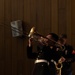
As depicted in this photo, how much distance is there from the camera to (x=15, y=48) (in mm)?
6977

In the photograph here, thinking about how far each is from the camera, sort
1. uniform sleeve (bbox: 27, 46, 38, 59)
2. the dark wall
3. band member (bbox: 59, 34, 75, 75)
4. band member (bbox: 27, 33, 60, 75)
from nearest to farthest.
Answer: band member (bbox: 27, 33, 60, 75), uniform sleeve (bbox: 27, 46, 38, 59), band member (bbox: 59, 34, 75, 75), the dark wall

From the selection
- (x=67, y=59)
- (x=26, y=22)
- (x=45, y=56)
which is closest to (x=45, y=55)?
(x=45, y=56)

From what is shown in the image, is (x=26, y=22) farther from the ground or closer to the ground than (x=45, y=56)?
farther from the ground

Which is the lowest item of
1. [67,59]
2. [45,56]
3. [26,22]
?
[67,59]

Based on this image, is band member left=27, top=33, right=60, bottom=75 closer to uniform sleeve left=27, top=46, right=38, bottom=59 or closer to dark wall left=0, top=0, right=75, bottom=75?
uniform sleeve left=27, top=46, right=38, bottom=59

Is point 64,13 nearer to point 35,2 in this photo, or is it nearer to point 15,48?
point 35,2

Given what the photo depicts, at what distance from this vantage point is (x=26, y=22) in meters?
6.89

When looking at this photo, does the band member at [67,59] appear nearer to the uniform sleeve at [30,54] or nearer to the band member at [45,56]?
the band member at [45,56]

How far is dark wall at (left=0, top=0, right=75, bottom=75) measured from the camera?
6.56 metres

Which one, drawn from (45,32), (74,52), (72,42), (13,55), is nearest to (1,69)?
(13,55)

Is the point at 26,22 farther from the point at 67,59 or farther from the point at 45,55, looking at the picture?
the point at 45,55

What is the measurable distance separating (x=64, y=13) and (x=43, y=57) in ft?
7.48

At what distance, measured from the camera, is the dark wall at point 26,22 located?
6.56 m

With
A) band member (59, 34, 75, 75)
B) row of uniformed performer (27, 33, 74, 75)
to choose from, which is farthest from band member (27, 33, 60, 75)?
band member (59, 34, 75, 75)
